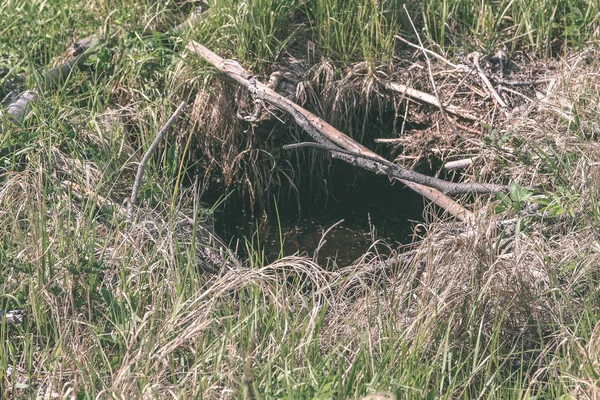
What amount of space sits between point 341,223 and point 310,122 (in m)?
0.89

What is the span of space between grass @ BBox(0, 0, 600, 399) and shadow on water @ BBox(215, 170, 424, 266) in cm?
16

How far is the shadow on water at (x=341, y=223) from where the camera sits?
4.25m

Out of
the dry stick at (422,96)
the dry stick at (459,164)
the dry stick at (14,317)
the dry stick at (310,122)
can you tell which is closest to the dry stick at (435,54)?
the dry stick at (422,96)

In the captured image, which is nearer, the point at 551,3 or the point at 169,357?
the point at 169,357

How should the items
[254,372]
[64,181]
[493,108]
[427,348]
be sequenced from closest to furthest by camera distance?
1. [254,372]
2. [427,348]
3. [64,181]
4. [493,108]

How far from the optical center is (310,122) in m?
3.73

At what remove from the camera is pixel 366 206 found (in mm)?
4578

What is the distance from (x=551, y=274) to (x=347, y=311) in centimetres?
73

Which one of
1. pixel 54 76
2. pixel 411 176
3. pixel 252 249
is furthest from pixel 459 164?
pixel 54 76

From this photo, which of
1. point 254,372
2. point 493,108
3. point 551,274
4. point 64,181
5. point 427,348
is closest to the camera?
point 254,372

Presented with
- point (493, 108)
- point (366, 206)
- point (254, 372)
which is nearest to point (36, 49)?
point (366, 206)

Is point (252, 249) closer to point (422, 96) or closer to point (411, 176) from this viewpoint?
point (411, 176)

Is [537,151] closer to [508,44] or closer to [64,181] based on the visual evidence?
[508,44]

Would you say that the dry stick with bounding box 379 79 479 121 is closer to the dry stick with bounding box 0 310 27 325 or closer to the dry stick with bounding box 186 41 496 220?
the dry stick with bounding box 186 41 496 220
